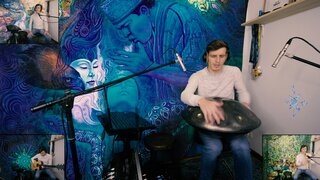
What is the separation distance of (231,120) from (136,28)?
1.35 meters

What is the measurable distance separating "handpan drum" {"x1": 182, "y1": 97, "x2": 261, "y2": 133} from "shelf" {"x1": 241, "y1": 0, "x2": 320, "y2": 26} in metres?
0.83

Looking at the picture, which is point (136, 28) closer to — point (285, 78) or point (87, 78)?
point (87, 78)

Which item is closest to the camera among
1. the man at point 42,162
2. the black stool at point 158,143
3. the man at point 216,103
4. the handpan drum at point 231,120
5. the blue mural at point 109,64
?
the handpan drum at point 231,120

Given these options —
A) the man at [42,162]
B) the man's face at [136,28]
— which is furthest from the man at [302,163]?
the man at [42,162]

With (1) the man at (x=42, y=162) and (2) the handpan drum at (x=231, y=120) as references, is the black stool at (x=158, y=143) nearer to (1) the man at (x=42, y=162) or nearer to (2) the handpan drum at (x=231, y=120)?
(2) the handpan drum at (x=231, y=120)

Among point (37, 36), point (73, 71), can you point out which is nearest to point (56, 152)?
point (73, 71)

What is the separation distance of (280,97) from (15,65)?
219 centimetres

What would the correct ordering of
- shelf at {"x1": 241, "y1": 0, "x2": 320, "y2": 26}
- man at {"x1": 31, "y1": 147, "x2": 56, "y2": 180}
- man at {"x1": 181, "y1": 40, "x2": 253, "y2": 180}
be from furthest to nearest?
man at {"x1": 31, "y1": 147, "x2": 56, "y2": 180} → shelf at {"x1": 241, "y1": 0, "x2": 320, "y2": 26} → man at {"x1": 181, "y1": 40, "x2": 253, "y2": 180}

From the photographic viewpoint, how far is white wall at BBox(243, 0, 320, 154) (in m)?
1.60

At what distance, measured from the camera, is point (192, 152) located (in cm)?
237

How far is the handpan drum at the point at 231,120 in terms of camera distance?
109cm

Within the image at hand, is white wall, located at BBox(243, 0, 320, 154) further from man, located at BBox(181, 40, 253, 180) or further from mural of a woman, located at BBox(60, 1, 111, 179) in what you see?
mural of a woman, located at BBox(60, 1, 111, 179)

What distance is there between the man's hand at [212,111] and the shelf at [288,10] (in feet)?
2.89

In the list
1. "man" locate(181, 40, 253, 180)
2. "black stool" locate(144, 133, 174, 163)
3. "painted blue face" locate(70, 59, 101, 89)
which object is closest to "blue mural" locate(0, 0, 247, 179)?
"painted blue face" locate(70, 59, 101, 89)
